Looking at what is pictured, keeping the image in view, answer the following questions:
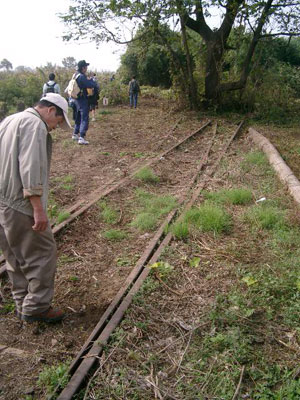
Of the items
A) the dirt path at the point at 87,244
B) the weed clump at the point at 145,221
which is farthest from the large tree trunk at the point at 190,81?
the weed clump at the point at 145,221

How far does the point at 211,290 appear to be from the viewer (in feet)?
12.9

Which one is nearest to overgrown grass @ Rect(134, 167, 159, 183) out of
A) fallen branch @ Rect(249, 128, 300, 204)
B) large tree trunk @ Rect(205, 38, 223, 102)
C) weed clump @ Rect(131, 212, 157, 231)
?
weed clump @ Rect(131, 212, 157, 231)

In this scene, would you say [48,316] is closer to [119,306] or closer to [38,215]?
[119,306]

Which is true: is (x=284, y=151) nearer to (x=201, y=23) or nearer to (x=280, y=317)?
(x=280, y=317)

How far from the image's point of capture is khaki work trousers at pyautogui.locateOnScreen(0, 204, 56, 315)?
3.19 metres

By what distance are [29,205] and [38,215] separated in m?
0.13

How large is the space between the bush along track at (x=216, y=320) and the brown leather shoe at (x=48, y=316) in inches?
27.3

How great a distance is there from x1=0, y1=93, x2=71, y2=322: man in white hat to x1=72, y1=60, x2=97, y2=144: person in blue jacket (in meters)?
6.63

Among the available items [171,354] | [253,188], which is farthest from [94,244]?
[253,188]

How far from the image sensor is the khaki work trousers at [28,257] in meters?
3.19

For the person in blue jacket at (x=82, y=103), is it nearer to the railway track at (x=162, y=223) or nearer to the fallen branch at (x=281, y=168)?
the railway track at (x=162, y=223)

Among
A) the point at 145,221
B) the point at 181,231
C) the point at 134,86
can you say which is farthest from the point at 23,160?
the point at 134,86

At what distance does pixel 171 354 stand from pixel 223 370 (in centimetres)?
47

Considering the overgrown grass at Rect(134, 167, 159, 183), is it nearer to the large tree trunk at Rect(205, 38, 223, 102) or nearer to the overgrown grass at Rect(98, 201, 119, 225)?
the overgrown grass at Rect(98, 201, 119, 225)
